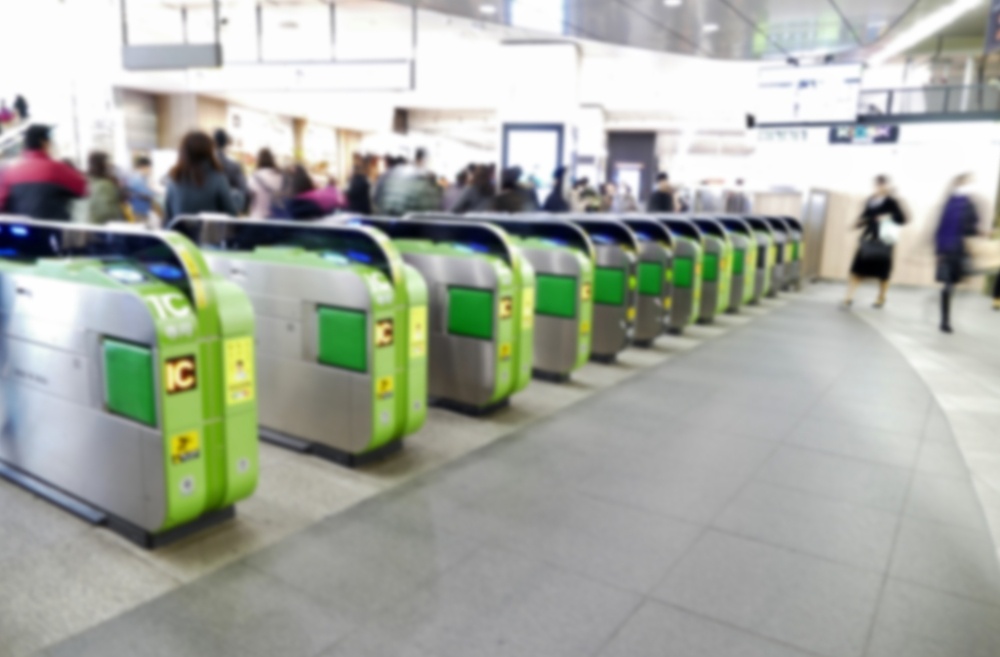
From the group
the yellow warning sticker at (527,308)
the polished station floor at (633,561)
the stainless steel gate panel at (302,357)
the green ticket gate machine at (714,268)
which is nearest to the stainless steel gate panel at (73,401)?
the polished station floor at (633,561)

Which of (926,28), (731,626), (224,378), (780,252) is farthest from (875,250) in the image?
(224,378)

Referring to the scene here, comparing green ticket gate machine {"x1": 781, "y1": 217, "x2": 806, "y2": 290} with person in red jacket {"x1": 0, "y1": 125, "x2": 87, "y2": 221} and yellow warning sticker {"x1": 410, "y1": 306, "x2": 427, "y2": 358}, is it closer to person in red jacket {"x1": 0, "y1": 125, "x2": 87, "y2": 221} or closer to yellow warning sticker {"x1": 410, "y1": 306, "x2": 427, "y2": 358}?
yellow warning sticker {"x1": 410, "y1": 306, "x2": 427, "y2": 358}

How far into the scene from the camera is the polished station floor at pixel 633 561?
2107mm

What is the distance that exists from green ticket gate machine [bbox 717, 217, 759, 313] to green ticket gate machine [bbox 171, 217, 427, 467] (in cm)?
543

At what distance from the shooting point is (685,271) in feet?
22.2

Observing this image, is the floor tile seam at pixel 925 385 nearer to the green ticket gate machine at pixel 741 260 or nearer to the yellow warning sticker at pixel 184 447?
the green ticket gate machine at pixel 741 260

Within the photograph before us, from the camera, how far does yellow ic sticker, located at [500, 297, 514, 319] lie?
409cm

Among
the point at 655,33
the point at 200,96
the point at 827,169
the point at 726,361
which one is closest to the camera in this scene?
the point at 726,361

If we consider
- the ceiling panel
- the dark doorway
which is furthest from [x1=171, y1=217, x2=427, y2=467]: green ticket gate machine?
the dark doorway

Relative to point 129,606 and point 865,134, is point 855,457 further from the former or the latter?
point 865,134

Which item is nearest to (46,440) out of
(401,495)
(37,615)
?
(37,615)

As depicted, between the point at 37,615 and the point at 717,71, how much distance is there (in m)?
12.8

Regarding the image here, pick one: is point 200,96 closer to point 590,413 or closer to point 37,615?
point 590,413

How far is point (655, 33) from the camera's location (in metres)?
8.82
